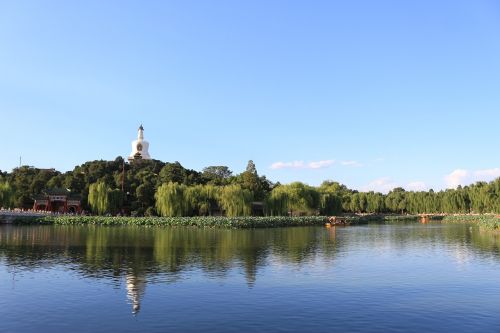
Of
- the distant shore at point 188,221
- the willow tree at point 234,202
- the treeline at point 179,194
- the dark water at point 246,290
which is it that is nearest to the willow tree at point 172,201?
the treeline at point 179,194

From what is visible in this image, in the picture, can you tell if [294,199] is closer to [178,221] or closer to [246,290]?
[178,221]

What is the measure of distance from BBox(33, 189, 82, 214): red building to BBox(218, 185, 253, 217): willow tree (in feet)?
68.3

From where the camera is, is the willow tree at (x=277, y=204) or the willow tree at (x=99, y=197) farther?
the willow tree at (x=277, y=204)

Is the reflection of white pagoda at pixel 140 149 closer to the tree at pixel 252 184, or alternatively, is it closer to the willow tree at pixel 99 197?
the tree at pixel 252 184

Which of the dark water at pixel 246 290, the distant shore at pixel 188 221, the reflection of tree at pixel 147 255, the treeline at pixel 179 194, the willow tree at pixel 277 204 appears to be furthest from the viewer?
the willow tree at pixel 277 204

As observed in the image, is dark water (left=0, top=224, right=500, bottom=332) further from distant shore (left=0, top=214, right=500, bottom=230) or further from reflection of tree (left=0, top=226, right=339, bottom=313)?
distant shore (left=0, top=214, right=500, bottom=230)

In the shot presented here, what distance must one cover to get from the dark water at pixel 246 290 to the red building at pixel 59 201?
3862 centimetres

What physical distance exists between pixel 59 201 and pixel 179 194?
18349mm

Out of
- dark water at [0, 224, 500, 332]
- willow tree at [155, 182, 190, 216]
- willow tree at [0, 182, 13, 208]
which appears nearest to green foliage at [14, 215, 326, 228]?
willow tree at [155, 182, 190, 216]

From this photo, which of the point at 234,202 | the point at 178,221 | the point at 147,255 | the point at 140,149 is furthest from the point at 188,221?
the point at 140,149

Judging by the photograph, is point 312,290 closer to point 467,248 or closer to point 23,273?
point 23,273

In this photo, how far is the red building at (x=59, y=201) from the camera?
65125 mm

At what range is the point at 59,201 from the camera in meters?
65.3

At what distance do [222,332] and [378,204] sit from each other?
8552cm
